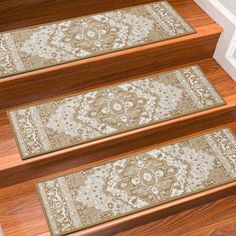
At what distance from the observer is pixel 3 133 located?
2.37 metres

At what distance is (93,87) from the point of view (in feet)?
8.68

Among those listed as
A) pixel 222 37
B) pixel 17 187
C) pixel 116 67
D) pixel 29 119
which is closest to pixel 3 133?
pixel 29 119

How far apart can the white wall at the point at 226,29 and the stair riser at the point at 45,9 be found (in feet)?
1.67

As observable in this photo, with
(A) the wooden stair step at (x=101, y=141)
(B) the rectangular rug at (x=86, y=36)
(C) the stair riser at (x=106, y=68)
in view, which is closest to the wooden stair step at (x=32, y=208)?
(A) the wooden stair step at (x=101, y=141)

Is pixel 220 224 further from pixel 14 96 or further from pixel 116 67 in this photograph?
pixel 14 96

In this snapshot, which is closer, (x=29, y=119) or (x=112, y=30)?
(x=29, y=119)

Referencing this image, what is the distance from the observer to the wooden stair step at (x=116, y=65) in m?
2.44

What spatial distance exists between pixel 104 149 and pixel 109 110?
237 millimetres

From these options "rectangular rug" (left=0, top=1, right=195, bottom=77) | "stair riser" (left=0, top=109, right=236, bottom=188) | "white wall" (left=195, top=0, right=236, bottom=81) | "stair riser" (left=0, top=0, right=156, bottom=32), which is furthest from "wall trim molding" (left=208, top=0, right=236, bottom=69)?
"stair riser" (left=0, top=0, right=156, bottom=32)

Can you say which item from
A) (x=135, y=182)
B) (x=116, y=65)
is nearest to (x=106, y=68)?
(x=116, y=65)

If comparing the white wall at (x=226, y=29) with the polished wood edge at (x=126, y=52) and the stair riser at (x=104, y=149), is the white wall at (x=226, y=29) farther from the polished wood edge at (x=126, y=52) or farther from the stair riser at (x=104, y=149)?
the stair riser at (x=104, y=149)

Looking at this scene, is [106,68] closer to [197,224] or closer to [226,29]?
[226,29]

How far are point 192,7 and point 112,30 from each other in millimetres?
679

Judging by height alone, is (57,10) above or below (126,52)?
above
